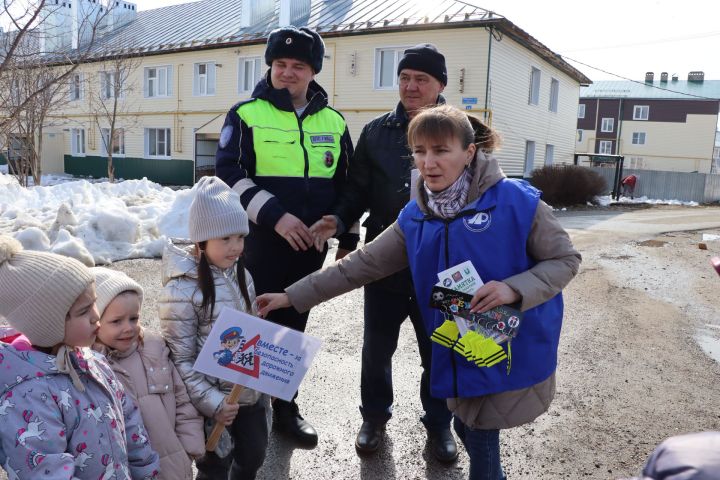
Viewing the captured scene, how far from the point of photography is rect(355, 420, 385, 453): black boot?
11.5 feet

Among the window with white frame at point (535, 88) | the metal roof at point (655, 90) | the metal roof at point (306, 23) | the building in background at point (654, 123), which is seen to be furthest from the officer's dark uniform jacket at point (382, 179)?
the metal roof at point (655, 90)

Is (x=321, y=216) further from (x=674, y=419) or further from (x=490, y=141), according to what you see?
(x=674, y=419)

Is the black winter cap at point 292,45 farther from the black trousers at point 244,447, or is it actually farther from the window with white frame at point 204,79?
the window with white frame at point 204,79

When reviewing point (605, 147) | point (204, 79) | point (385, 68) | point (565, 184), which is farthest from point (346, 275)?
point (605, 147)

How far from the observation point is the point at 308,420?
3.96 m

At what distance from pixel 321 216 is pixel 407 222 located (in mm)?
972

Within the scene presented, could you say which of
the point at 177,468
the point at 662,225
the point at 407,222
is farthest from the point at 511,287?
the point at 662,225

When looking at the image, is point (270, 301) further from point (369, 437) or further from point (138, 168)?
point (138, 168)

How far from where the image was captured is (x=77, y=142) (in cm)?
3200

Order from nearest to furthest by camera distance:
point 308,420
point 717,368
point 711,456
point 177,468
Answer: point 711,456
point 177,468
point 308,420
point 717,368

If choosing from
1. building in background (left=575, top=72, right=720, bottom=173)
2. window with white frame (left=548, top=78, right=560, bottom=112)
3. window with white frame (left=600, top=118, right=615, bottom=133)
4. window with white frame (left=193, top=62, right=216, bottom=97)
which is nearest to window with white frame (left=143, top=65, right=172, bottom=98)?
window with white frame (left=193, top=62, right=216, bottom=97)

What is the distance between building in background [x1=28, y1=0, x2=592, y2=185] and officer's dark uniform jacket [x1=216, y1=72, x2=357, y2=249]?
14.3 m

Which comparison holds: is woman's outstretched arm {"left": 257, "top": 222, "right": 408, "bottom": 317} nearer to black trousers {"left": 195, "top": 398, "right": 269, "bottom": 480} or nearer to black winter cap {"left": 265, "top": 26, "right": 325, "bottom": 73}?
black trousers {"left": 195, "top": 398, "right": 269, "bottom": 480}

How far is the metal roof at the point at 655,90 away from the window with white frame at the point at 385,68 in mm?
37200
